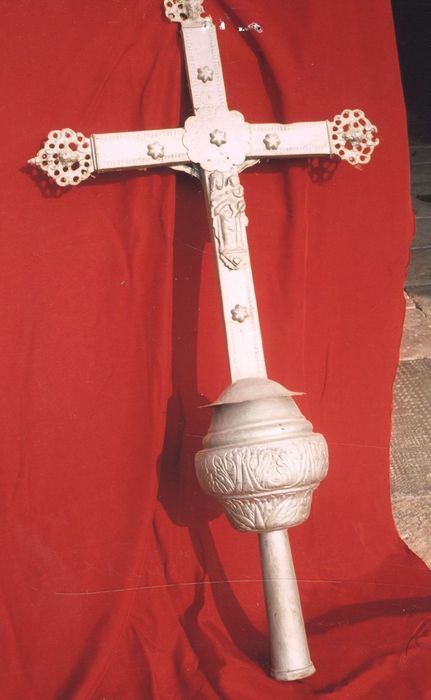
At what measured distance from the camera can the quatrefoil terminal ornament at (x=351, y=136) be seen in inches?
96.9

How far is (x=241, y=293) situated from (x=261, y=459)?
45 centimetres

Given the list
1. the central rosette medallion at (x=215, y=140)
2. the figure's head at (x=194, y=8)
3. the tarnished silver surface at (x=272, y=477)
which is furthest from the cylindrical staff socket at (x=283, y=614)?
Result: the figure's head at (x=194, y=8)

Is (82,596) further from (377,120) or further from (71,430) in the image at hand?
(377,120)

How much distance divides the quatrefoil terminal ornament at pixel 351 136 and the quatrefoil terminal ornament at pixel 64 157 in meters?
0.65

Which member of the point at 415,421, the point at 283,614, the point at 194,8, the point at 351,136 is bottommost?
the point at 283,614

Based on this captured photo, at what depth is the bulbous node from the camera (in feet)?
6.64

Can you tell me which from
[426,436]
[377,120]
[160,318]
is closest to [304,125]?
[377,120]

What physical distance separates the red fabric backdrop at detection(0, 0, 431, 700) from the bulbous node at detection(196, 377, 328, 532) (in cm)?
32

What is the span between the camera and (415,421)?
2.76 m

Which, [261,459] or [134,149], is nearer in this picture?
[261,459]

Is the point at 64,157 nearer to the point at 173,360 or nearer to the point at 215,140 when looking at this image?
the point at 215,140

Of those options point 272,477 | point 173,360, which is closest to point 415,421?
point 173,360

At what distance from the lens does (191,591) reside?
2.38 meters

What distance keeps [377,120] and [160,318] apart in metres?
0.88
